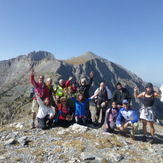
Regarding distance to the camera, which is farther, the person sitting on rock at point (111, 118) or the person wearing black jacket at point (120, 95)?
the person wearing black jacket at point (120, 95)

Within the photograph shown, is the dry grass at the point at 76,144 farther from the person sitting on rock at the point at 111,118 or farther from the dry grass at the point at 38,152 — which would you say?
the person sitting on rock at the point at 111,118

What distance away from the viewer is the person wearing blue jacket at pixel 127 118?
10822mm

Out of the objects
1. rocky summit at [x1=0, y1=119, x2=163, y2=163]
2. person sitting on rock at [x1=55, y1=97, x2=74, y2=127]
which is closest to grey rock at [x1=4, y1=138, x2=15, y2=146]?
rocky summit at [x1=0, y1=119, x2=163, y2=163]

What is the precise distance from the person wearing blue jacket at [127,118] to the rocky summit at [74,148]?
840 millimetres

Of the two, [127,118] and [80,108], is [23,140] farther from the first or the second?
[127,118]

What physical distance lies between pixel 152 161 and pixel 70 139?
4.86m

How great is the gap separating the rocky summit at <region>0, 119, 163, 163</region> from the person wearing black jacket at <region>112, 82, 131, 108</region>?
2449 mm

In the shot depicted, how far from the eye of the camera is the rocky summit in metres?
7.73

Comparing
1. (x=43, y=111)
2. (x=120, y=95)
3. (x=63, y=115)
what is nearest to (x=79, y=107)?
(x=63, y=115)

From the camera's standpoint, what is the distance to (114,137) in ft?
35.1

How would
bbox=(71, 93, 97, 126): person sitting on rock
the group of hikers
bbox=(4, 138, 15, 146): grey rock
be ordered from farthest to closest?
bbox=(71, 93, 97, 126): person sitting on rock < the group of hikers < bbox=(4, 138, 15, 146): grey rock

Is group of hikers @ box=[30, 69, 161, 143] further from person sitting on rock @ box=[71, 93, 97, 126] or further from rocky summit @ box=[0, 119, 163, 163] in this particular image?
rocky summit @ box=[0, 119, 163, 163]

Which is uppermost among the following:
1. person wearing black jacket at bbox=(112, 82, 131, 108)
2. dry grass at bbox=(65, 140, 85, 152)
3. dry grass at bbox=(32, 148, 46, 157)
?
→ person wearing black jacket at bbox=(112, 82, 131, 108)

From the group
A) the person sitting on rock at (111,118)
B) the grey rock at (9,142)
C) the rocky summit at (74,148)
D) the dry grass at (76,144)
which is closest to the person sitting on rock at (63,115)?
the rocky summit at (74,148)
